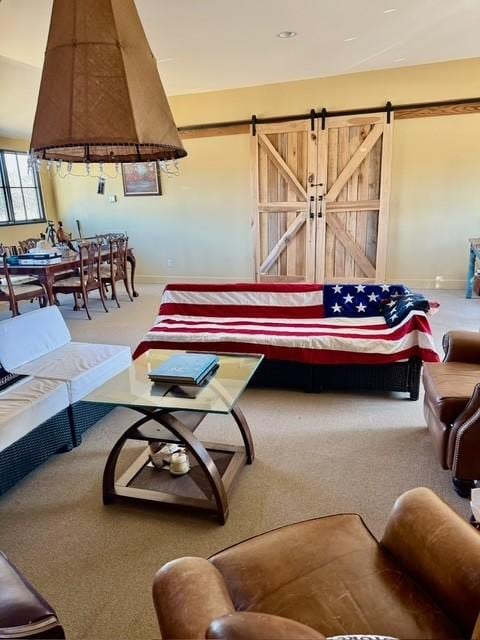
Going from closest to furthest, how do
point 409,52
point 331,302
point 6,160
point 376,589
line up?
point 376,589 → point 331,302 → point 409,52 → point 6,160

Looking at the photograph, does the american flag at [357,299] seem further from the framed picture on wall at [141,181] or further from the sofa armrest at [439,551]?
the framed picture on wall at [141,181]

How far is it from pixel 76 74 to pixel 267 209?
4.72 metres

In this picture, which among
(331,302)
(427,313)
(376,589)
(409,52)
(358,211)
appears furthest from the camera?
(358,211)

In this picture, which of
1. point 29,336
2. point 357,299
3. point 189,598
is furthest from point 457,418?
point 29,336

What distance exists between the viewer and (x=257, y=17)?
3793mm

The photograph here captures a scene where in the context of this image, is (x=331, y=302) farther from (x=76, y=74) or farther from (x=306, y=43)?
(x=306, y=43)

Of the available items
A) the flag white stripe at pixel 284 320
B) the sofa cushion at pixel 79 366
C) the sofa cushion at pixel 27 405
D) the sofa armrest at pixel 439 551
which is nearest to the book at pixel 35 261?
the flag white stripe at pixel 284 320

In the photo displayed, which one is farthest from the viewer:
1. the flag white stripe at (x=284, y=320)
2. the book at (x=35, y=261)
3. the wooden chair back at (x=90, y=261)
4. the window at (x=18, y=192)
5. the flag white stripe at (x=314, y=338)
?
the window at (x=18, y=192)

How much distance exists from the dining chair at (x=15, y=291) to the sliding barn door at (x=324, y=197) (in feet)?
10.4

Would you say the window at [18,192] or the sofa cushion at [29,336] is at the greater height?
the window at [18,192]

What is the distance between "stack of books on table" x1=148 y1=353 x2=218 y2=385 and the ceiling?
Result: 293cm

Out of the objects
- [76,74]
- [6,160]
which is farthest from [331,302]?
[6,160]

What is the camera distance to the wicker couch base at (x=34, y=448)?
2158 mm

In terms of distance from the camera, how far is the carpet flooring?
1.64 metres
